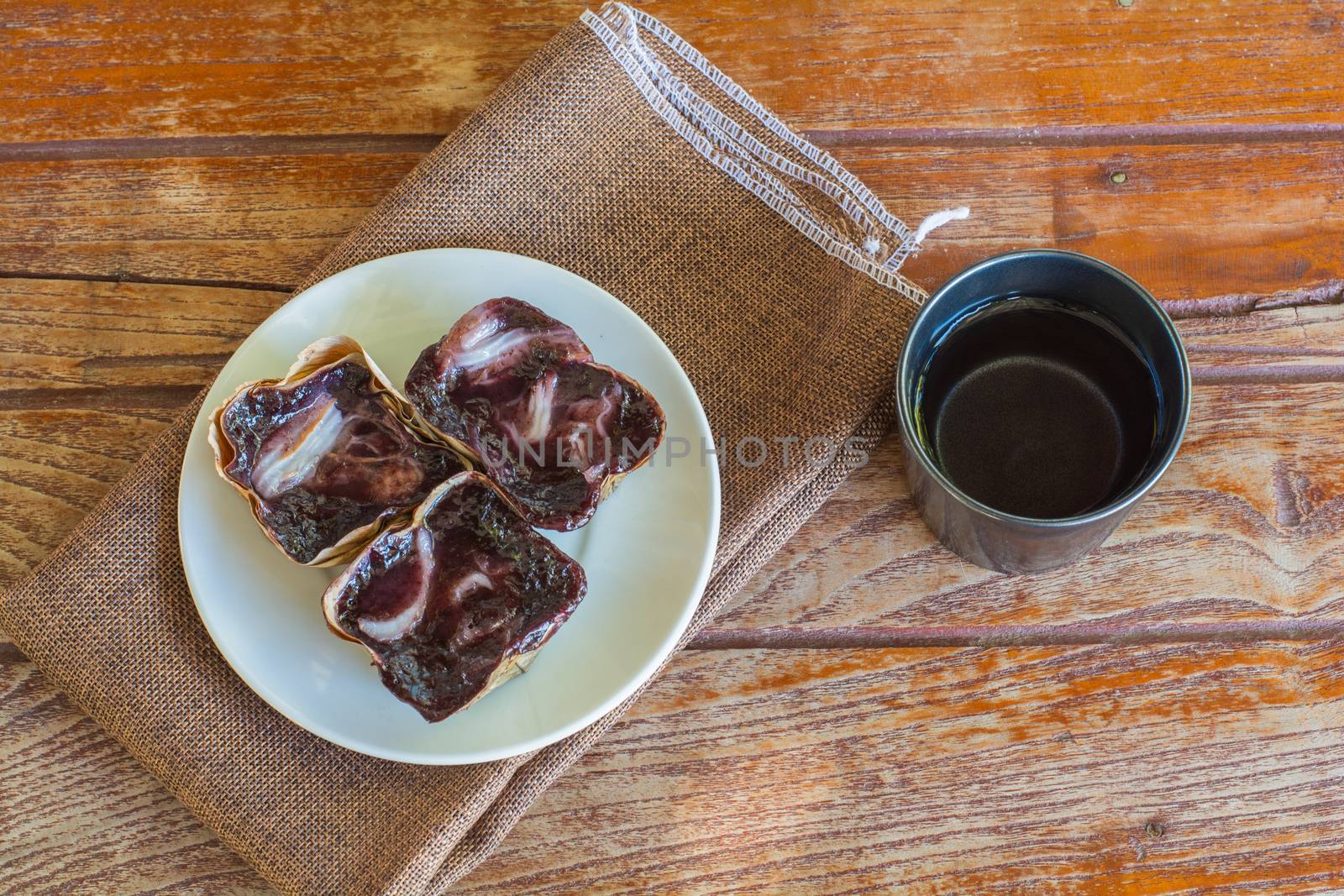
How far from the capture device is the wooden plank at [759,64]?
122cm

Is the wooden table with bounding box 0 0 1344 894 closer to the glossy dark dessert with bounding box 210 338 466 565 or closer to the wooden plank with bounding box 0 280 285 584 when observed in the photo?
the wooden plank with bounding box 0 280 285 584

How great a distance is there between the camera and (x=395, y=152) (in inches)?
48.0

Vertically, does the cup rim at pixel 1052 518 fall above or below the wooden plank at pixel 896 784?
above

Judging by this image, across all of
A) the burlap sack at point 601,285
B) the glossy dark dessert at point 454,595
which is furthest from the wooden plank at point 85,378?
the glossy dark dessert at point 454,595

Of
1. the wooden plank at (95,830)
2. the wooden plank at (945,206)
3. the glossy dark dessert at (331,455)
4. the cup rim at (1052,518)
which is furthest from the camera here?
the wooden plank at (945,206)

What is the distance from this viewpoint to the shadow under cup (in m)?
Answer: 0.92

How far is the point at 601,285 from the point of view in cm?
111

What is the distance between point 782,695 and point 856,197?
19.6 inches

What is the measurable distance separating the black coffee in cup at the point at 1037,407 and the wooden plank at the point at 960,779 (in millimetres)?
210

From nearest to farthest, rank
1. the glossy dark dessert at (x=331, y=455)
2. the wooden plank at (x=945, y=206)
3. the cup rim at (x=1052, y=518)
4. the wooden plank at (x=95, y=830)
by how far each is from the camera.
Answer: the cup rim at (x=1052, y=518), the glossy dark dessert at (x=331, y=455), the wooden plank at (x=95, y=830), the wooden plank at (x=945, y=206)

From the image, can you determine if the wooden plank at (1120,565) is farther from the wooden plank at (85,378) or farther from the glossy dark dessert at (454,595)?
the wooden plank at (85,378)

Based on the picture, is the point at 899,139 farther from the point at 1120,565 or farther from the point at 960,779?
the point at 960,779

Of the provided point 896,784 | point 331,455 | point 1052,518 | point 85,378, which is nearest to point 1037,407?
point 1052,518

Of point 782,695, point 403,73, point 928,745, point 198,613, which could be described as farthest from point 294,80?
point 928,745
